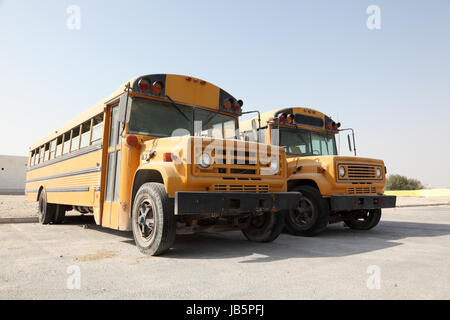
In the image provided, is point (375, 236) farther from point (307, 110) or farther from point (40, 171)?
point (40, 171)

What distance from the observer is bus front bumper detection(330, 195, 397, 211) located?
5688 millimetres

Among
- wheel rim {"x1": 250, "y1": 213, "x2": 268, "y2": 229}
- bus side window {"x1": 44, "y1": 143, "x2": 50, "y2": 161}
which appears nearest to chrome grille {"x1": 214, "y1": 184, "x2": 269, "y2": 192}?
wheel rim {"x1": 250, "y1": 213, "x2": 268, "y2": 229}

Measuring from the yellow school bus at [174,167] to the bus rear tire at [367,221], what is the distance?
290 centimetres

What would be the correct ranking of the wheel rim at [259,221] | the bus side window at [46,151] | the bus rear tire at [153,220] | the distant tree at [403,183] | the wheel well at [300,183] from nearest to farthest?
the bus rear tire at [153,220] → the wheel rim at [259,221] → the wheel well at [300,183] → the bus side window at [46,151] → the distant tree at [403,183]

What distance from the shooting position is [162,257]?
412 centimetres

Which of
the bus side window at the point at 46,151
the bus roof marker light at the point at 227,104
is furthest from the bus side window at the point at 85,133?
the bus side window at the point at 46,151

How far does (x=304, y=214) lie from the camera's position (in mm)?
6125

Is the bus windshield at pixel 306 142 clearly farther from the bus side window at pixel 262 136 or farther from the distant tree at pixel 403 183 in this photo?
the distant tree at pixel 403 183

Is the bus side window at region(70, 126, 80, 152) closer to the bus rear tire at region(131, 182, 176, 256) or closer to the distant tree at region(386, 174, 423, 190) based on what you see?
the bus rear tire at region(131, 182, 176, 256)

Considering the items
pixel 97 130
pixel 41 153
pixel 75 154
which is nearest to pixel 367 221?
pixel 97 130

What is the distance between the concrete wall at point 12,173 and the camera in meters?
36.6

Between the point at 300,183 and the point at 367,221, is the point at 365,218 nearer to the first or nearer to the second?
the point at 367,221
